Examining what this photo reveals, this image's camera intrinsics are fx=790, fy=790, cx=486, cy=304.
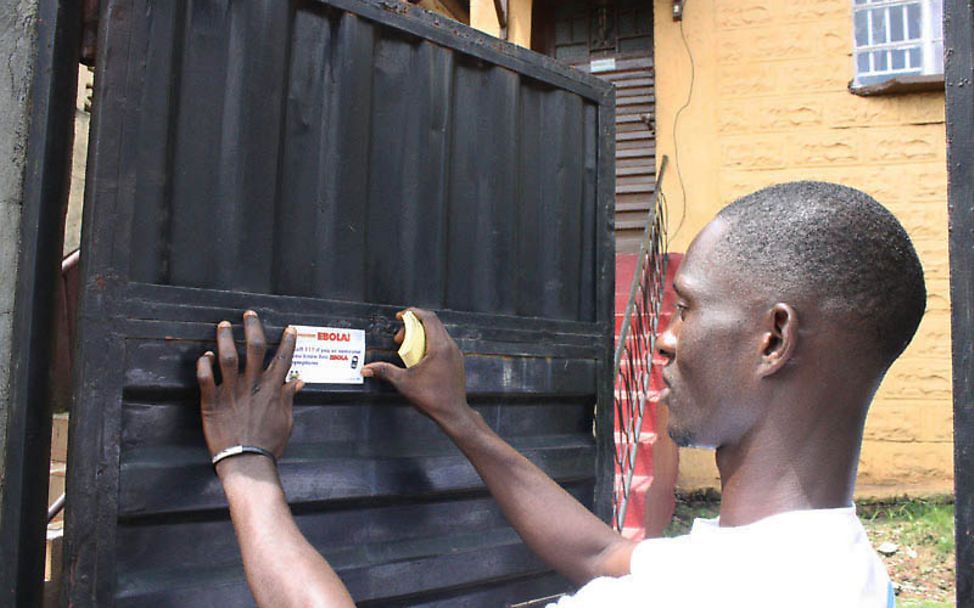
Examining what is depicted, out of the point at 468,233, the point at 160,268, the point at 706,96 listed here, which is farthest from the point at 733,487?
the point at 706,96

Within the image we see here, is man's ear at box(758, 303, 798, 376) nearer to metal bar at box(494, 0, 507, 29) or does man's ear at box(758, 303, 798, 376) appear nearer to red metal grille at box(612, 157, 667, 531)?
red metal grille at box(612, 157, 667, 531)

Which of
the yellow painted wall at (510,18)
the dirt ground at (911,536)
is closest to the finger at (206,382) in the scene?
the dirt ground at (911,536)

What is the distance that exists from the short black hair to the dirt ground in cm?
383

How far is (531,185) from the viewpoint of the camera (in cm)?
253

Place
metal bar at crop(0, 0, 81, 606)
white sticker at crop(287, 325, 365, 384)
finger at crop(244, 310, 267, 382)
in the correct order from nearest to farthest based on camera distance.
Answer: metal bar at crop(0, 0, 81, 606), finger at crop(244, 310, 267, 382), white sticker at crop(287, 325, 365, 384)

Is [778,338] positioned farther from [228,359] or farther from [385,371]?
[228,359]

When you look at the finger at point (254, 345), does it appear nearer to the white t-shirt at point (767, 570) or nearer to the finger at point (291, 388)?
the finger at point (291, 388)

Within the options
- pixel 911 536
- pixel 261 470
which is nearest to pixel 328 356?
pixel 261 470

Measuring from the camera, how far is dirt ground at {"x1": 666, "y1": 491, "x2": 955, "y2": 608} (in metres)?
4.74

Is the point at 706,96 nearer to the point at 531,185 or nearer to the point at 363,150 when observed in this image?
the point at 531,185

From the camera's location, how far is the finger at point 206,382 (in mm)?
1699

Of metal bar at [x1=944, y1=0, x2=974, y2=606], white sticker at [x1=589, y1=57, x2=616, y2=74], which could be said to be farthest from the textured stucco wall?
white sticker at [x1=589, y1=57, x2=616, y2=74]

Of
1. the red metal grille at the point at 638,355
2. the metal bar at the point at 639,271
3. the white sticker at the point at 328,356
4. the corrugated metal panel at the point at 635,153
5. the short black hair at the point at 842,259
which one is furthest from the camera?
the corrugated metal panel at the point at 635,153

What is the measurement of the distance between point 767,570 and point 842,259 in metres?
0.54
